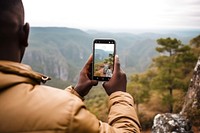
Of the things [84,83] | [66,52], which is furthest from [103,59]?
[66,52]

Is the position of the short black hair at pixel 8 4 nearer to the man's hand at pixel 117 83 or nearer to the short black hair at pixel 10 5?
the short black hair at pixel 10 5

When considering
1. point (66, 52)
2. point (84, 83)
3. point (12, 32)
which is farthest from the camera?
point (66, 52)

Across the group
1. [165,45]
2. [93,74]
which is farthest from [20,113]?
[165,45]

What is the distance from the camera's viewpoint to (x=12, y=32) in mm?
1057

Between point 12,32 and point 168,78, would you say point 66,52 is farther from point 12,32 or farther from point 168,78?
point 12,32

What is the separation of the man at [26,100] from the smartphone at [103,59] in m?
0.56

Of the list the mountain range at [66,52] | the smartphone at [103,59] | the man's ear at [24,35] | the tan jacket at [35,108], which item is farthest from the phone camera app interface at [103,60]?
the mountain range at [66,52]

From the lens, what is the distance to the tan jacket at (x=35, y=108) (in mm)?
894

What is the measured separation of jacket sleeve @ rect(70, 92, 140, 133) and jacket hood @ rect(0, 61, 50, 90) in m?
0.16

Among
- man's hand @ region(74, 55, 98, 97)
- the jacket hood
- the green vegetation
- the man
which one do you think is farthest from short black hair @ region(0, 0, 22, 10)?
the green vegetation

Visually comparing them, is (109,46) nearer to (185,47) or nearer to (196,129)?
(196,129)

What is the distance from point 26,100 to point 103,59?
904 mm

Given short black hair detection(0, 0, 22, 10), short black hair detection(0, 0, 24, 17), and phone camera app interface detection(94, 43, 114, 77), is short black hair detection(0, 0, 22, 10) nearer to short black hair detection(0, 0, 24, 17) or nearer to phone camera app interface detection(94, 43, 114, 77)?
short black hair detection(0, 0, 24, 17)

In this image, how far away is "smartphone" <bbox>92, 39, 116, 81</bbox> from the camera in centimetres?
166
